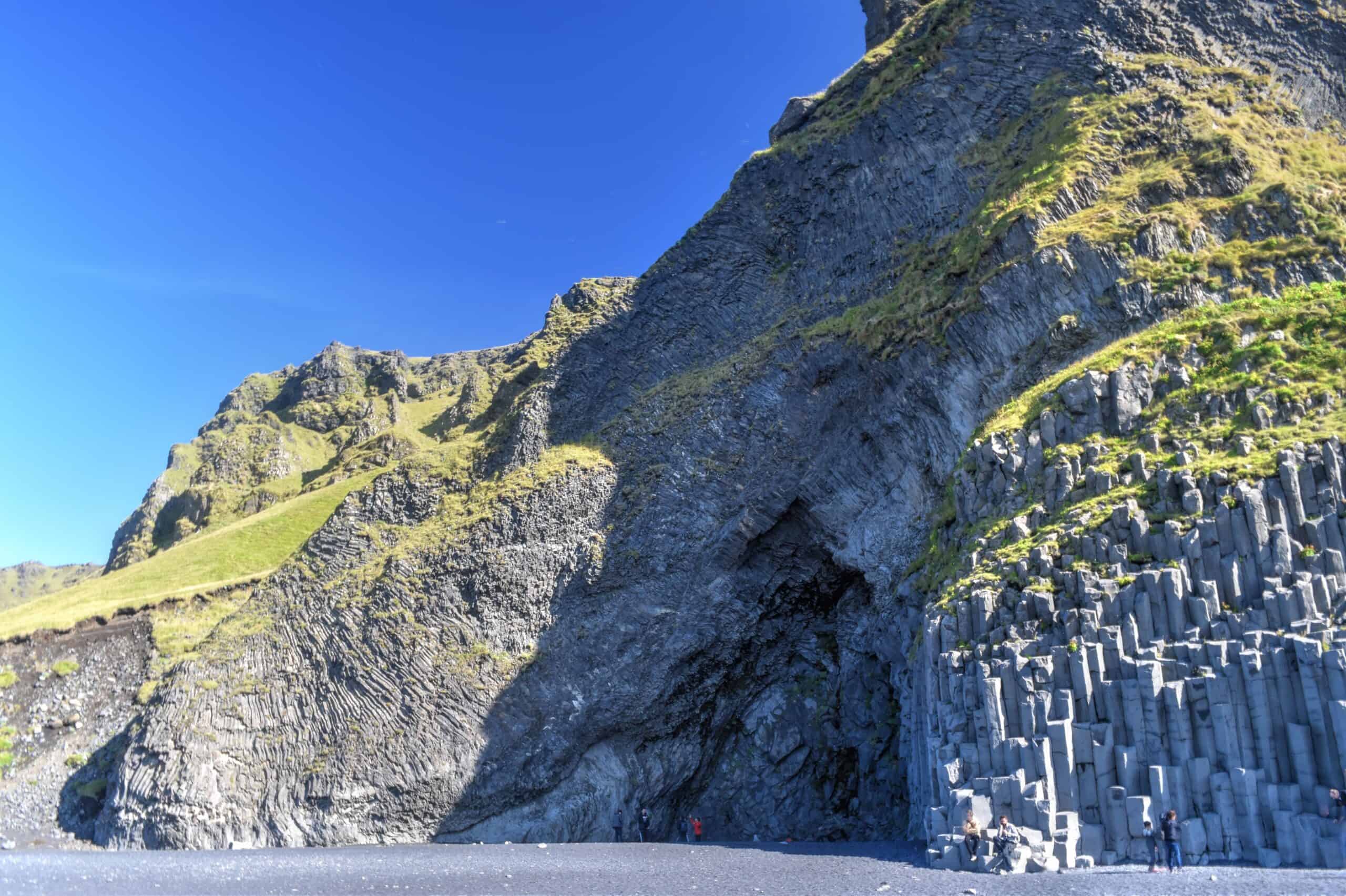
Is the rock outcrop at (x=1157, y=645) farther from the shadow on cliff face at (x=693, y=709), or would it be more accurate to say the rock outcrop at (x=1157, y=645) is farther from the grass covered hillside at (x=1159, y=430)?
the shadow on cliff face at (x=693, y=709)

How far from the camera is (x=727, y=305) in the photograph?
42.8 metres

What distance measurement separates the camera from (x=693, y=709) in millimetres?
34625

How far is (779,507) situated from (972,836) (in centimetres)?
1842

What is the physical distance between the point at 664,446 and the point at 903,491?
10763 millimetres

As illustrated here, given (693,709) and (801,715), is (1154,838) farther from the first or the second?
(693,709)

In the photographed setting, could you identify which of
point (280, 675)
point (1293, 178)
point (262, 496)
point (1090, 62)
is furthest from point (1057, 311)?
point (262, 496)

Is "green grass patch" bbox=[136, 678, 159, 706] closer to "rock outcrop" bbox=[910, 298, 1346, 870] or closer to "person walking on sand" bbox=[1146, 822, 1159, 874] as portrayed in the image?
"rock outcrop" bbox=[910, 298, 1346, 870]

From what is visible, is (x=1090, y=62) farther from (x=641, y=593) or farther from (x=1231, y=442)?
(x=641, y=593)

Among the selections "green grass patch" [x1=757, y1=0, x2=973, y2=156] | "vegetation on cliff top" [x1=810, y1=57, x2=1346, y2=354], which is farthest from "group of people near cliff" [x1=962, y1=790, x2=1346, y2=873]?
"green grass patch" [x1=757, y1=0, x2=973, y2=156]

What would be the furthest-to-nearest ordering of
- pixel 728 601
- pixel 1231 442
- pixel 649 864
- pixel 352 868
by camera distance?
1. pixel 728 601
2. pixel 352 868
3. pixel 649 864
4. pixel 1231 442

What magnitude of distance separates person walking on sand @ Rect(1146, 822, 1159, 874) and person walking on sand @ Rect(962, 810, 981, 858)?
2.96m

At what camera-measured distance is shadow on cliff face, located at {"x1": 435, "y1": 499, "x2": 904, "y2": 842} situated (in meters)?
33.1

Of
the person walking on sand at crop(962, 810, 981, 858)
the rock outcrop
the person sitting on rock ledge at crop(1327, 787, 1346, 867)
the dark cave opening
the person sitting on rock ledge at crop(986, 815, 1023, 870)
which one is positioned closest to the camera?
the person sitting on rock ledge at crop(1327, 787, 1346, 867)

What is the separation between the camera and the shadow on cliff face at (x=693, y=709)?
109 feet
